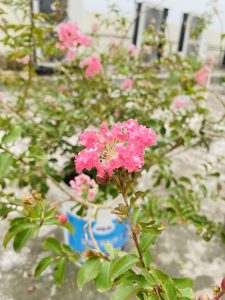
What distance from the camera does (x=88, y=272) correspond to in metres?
0.70

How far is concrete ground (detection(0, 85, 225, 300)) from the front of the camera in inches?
56.0

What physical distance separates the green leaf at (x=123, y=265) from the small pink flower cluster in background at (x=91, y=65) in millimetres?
1042

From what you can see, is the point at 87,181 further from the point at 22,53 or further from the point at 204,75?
the point at 204,75

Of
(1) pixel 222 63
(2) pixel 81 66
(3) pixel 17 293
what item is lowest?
(3) pixel 17 293

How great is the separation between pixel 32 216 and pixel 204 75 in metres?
1.17

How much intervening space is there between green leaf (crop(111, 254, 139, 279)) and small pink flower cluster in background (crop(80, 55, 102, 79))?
1.04 metres

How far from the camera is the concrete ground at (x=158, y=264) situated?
4.67ft

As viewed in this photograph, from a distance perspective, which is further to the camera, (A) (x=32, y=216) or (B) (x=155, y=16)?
(B) (x=155, y=16)

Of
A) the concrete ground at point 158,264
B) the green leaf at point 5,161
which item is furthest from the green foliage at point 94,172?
the concrete ground at point 158,264

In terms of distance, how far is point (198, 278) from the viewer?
155cm

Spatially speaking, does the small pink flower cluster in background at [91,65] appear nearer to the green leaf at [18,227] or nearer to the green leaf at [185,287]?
the green leaf at [18,227]

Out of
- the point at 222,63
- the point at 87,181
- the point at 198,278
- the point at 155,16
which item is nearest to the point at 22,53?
the point at 87,181

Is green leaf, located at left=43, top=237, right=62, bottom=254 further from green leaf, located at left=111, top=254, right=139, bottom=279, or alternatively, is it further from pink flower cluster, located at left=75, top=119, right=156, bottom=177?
pink flower cluster, located at left=75, top=119, right=156, bottom=177

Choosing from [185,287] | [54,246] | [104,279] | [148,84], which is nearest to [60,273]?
[54,246]
